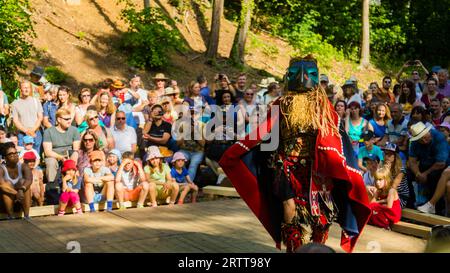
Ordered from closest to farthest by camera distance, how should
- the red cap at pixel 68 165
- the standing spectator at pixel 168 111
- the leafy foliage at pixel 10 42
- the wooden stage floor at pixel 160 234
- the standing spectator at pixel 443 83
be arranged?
the wooden stage floor at pixel 160 234 → the red cap at pixel 68 165 → the standing spectator at pixel 168 111 → the leafy foliage at pixel 10 42 → the standing spectator at pixel 443 83

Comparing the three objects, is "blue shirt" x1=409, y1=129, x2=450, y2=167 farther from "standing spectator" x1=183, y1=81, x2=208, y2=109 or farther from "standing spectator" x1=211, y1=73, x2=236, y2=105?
"standing spectator" x1=183, y1=81, x2=208, y2=109

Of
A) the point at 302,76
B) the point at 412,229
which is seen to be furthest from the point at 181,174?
the point at 302,76

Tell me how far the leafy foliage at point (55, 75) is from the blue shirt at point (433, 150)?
29.7ft


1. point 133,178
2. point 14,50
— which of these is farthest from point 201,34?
point 133,178

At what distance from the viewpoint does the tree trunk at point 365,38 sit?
23141mm

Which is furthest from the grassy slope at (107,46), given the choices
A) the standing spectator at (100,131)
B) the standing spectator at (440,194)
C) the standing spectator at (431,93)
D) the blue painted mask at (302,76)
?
the blue painted mask at (302,76)

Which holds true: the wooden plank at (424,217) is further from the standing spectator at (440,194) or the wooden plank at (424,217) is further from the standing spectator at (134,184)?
the standing spectator at (134,184)

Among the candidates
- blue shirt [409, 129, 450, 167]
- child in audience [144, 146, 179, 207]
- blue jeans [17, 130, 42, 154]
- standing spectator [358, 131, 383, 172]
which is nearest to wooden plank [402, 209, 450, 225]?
blue shirt [409, 129, 450, 167]

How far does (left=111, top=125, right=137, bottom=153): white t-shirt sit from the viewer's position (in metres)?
9.71

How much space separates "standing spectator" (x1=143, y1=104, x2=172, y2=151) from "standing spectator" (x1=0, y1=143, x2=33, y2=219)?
8.64 ft

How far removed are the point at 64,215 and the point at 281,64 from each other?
1506 cm

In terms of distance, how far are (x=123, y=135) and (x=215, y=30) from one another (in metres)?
9.54

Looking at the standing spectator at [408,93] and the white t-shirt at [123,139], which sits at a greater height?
the standing spectator at [408,93]
